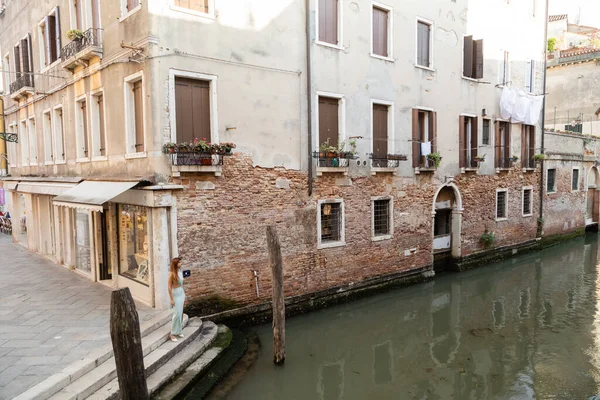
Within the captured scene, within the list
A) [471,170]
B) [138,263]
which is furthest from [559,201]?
[138,263]

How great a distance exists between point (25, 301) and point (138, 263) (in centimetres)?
229

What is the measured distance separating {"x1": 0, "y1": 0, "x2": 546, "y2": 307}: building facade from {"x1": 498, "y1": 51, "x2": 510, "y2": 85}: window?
60 millimetres

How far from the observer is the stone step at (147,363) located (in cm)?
538

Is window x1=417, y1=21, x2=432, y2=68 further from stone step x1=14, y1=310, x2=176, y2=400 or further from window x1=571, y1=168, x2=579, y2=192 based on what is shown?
window x1=571, y1=168, x2=579, y2=192

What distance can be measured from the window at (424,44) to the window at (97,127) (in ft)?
27.6

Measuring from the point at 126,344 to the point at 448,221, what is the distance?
1177cm

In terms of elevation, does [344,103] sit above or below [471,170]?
above

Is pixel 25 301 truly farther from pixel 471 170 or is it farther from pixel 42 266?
pixel 471 170

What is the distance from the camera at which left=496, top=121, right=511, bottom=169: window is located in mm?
15461

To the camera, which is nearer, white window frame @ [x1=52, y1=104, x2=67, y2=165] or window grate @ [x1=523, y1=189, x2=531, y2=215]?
white window frame @ [x1=52, y1=104, x2=67, y2=165]

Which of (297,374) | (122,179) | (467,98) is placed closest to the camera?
(297,374)

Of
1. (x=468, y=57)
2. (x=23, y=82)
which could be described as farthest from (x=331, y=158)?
(x=23, y=82)

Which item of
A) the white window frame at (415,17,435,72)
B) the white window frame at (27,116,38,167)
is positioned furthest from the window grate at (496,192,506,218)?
the white window frame at (27,116,38,167)

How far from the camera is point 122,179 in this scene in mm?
8328
